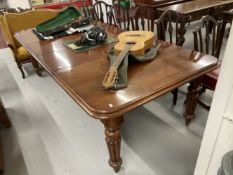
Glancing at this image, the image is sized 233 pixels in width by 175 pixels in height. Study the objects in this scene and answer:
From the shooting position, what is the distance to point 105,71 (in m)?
1.22

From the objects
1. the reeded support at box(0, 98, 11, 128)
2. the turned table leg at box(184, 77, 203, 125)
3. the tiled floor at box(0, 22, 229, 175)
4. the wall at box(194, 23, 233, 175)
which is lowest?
the tiled floor at box(0, 22, 229, 175)

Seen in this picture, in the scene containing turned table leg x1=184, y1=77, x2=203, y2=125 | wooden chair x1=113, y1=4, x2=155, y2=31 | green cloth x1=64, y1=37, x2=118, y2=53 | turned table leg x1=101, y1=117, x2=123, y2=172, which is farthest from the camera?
wooden chair x1=113, y1=4, x2=155, y2=31

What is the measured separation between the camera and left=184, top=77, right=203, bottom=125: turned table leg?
148 cm

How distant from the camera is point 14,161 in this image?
1.60 metres

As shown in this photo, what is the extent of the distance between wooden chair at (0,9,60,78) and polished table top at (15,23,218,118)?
1.28 m

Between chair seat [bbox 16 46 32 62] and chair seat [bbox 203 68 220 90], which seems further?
chair seat [bbox 16 46 32 62]

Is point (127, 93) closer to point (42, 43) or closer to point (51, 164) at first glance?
point (51, 164)

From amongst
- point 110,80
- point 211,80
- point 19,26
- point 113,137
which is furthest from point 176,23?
point 19,26

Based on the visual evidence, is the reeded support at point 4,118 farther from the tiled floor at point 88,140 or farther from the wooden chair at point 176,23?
the wooden chair at point 176,23

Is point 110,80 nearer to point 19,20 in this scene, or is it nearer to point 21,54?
point 21,54

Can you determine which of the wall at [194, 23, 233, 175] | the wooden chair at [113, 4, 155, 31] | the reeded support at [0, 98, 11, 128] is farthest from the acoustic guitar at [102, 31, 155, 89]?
the reeded support at [0, 98, 11, 128]

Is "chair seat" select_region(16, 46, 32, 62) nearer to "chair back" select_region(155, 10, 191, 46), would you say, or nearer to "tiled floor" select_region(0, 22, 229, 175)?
"tiled floor" select_region(0, 22, 229, 175)

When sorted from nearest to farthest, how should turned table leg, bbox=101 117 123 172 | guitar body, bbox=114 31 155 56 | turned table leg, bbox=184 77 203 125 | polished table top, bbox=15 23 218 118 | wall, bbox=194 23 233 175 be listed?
wall, bbox=194 23 233 175 → polished table top, bbox=15 23 218 118 → turned table leg, bbox=101 117 123 172 → guitar body, bbox=114 31 155 56 → turned table leg, bbox=184 77 203 125

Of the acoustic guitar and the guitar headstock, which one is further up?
the acoustic guitar
